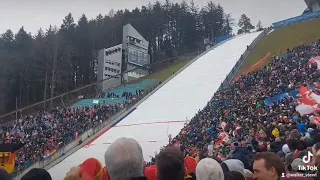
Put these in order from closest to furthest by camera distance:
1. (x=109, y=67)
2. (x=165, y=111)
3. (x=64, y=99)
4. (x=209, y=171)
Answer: (x=209, y=171) < (x=165, y=111) < (x=109, y=67) < (x=64, y=99)

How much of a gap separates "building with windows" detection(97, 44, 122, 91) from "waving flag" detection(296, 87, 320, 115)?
105 ft

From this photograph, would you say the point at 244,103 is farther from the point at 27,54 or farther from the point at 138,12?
the point at 138,12

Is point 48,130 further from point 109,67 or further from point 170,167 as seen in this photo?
point 170,167

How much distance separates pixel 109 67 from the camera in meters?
44.1

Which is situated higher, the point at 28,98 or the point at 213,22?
the point at 213,22

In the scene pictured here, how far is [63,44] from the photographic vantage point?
173 feet

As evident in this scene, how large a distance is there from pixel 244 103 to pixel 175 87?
49.9ft

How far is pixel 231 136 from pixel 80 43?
48.6 m

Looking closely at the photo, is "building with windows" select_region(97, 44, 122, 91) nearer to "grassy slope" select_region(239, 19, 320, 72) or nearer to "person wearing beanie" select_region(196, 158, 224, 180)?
"grassy slope" select_region(239, 19, 320, 72)

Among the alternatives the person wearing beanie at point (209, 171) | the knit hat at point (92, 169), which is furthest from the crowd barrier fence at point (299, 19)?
the knit hat at point (92, 169)

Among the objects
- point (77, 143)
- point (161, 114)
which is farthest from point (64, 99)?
point (161, 114)

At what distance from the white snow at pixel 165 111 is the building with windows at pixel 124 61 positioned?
9245 millimetres

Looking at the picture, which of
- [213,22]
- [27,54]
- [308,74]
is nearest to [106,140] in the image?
[308,74]

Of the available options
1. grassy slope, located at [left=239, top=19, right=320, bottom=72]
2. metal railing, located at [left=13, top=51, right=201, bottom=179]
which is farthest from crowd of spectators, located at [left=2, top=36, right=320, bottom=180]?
grassy slope, located at [left=239, top=19, right=320, bottom=72]
